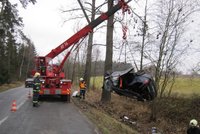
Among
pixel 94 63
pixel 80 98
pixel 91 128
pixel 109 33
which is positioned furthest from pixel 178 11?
pixel 94 63

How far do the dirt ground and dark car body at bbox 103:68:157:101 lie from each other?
11.1m

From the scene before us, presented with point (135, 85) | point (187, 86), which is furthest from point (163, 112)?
point (135, 85)

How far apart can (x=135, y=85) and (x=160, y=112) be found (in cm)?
1583

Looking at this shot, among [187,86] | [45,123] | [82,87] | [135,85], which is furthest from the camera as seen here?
[187,86]

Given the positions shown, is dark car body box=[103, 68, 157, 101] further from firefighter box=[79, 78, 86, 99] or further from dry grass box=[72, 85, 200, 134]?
firefighter box=[79, 78, 86, 99]

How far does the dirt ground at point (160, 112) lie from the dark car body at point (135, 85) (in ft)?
→ 36.6

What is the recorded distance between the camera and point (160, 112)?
21734 mm

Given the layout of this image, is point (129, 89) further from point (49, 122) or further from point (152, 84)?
point (49, 122)

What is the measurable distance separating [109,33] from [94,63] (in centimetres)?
3850

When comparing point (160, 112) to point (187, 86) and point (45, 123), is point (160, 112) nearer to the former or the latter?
point (187, 86)

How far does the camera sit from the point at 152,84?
6.30 m

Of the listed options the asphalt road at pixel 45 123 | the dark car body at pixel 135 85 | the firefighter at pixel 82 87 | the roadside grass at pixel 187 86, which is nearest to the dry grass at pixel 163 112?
the firefighter at pixel 82 87

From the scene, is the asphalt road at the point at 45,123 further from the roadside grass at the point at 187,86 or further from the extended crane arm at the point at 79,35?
the roadside grass at the point at 187,86

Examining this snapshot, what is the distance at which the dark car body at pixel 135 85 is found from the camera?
248 inches
